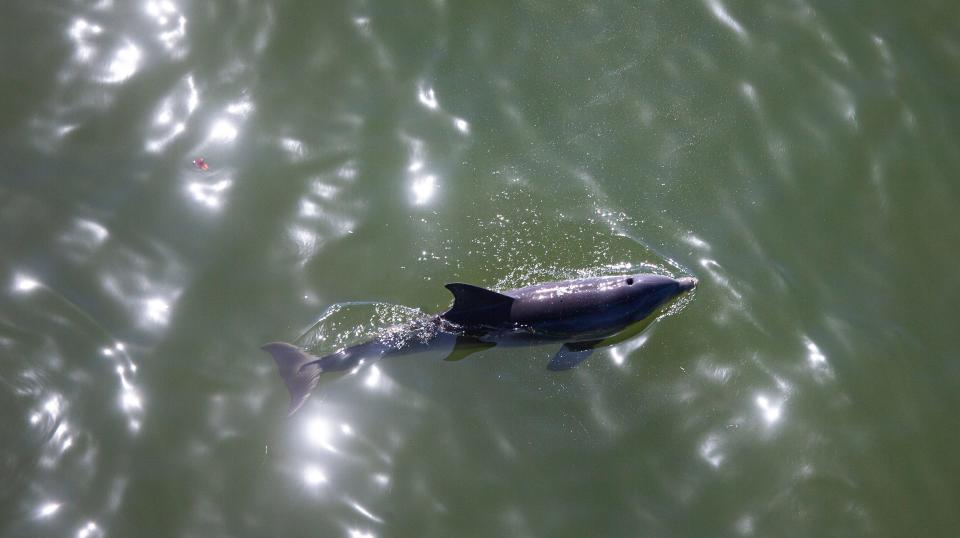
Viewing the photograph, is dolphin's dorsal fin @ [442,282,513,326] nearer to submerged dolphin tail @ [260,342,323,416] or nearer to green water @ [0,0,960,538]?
green water @ [0,0,960,538]

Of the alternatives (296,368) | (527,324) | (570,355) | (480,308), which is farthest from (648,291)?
(296,368)

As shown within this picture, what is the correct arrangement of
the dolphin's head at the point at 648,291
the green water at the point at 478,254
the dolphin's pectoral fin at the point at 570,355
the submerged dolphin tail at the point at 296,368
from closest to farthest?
the green water at the point at 478,254
the submerged dolphin tail at the point at 296,368
the dolphin's pectoral fin at the point at 570,355
the dolphin's head at the point at 648,291

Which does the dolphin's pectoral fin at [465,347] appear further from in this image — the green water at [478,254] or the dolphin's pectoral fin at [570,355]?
the dolphin's pectoral fin at [570,355]

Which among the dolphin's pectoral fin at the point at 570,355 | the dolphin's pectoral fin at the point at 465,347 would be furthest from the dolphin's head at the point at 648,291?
the dolphin's pectoral fin at the point at 465,347

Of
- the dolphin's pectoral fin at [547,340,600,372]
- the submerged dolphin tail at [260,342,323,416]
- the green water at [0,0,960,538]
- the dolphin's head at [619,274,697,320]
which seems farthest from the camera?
the dolphin's head at [619,274,697,320]

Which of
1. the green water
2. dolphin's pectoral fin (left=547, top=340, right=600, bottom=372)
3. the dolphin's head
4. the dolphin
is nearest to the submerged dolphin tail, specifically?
the dolphin

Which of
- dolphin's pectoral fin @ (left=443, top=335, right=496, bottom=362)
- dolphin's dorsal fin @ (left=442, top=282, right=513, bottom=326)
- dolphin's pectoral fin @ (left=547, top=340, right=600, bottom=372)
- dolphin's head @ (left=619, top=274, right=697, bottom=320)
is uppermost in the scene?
dolphin's dorsal fin @ (left=442, top=282, right=513, bottom=326)
